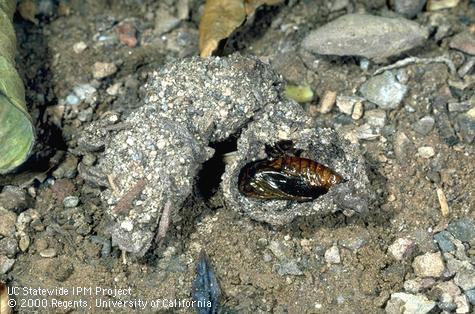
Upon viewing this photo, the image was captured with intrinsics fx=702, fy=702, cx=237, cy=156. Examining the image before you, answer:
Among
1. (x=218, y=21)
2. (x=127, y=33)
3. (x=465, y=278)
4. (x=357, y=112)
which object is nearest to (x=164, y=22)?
(x=127, y=33)

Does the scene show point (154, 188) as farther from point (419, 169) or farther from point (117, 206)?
point (419, 169)

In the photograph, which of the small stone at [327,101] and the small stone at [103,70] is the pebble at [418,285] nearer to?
the small stone at [327,101]

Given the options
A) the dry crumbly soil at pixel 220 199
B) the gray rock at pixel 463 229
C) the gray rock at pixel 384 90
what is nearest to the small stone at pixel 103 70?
the dry crumbly soil at pixel 220 199

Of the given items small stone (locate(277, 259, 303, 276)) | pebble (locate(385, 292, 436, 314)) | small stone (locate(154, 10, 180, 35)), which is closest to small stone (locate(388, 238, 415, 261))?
pebble (locate(385, 292, 436, 314))

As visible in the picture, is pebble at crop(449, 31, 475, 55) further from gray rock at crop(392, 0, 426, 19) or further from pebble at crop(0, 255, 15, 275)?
pebble at crop(0, 255, 15, 275)

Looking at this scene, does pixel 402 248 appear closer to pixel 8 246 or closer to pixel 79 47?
pixel 8 246
